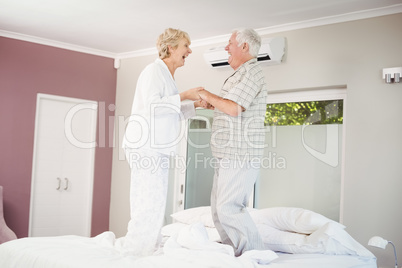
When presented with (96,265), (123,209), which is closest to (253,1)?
(96,265)

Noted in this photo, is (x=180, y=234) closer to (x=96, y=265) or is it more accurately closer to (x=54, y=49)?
(x=96, y=265)

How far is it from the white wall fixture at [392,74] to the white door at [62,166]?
3.32 m

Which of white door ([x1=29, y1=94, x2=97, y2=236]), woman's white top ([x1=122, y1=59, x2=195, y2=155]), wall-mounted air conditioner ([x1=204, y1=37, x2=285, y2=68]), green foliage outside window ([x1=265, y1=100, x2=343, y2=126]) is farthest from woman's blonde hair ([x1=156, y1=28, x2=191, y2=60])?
white door ([x1=29, y1=94, x2=97, y2=236])

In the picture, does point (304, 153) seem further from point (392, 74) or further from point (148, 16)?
point (148, 16)

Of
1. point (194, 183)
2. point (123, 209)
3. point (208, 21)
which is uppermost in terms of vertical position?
point (208, 21)

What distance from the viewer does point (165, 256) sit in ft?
7.52

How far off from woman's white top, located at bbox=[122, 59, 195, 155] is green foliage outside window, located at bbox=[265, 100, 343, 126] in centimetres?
192

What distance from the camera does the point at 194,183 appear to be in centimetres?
494

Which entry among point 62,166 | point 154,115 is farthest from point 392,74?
point 62,166

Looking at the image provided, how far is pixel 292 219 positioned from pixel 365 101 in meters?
1.25

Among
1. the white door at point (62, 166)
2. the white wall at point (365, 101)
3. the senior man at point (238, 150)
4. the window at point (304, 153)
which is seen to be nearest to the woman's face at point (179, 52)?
the senior man at point (238, 150)

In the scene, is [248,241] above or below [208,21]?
below

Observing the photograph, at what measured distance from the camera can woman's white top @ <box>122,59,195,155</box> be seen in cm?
245

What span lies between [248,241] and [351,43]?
2097mm
